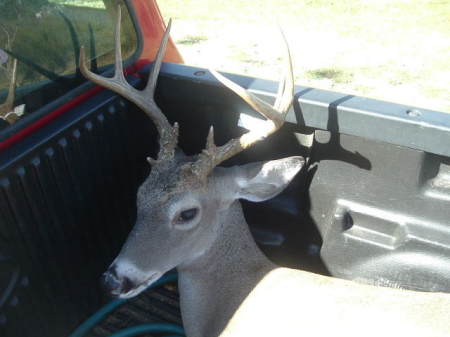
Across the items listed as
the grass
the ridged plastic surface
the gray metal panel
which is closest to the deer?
the gray metal panel

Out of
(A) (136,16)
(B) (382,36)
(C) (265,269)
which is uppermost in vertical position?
(A) (136,16)

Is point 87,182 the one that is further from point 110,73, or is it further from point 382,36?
point 382,36

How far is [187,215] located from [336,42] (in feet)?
19.7

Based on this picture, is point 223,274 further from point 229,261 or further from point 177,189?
point 177,189

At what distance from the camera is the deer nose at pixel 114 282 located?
2305mm

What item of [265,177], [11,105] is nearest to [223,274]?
[265,177]

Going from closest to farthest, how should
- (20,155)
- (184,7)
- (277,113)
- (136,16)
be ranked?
(20,155) → (277,113) → (136,16) → (184,7)

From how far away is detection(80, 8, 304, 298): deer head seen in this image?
7.68ft

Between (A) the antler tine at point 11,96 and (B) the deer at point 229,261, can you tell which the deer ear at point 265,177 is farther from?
(A) the antler tine at point 11,96

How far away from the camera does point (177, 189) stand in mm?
2428

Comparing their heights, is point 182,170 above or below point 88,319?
above

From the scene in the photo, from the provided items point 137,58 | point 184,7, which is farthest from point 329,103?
point 184,7

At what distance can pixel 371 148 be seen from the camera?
2361 mm

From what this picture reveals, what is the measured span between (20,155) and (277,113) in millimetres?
1098
